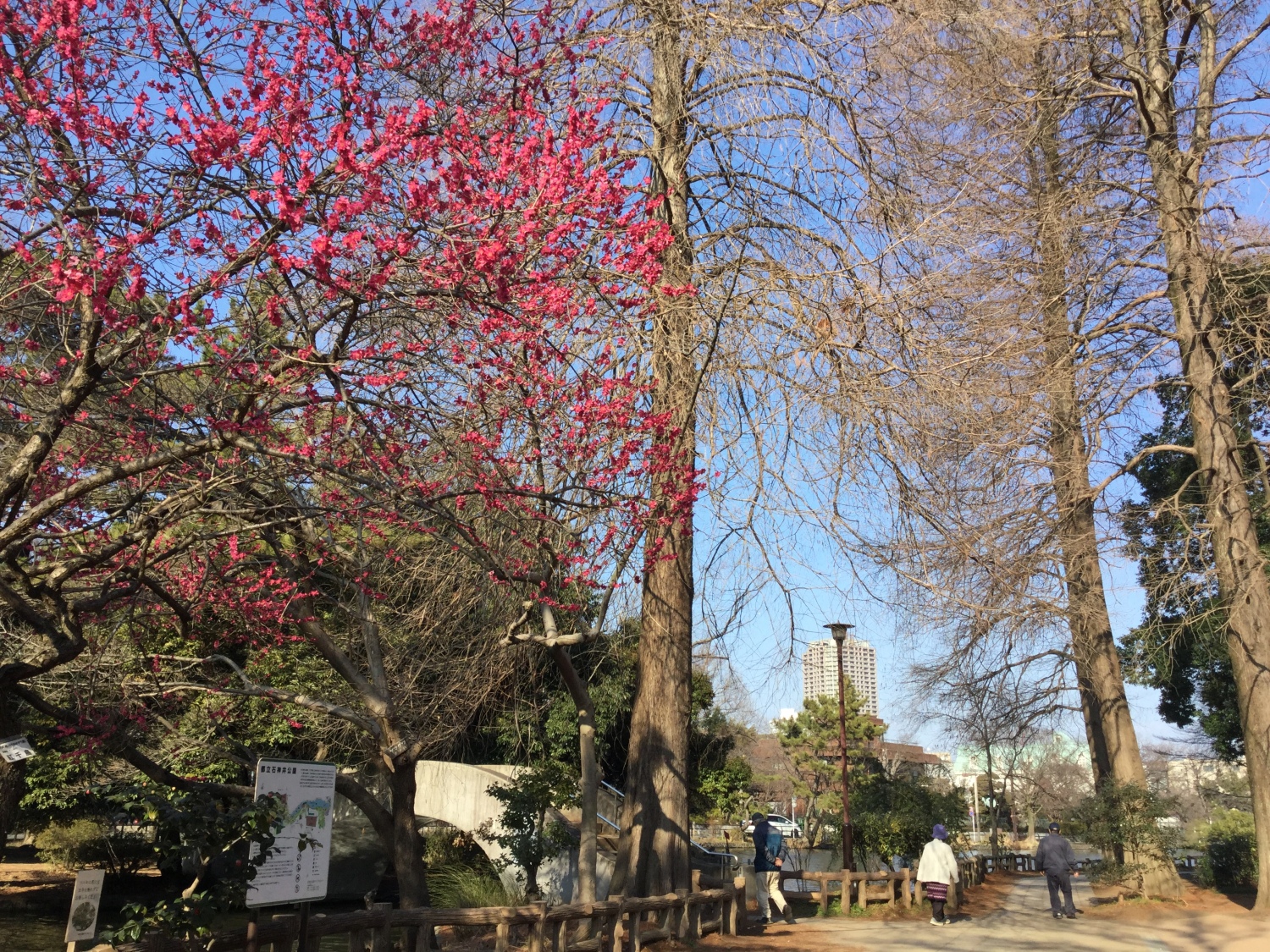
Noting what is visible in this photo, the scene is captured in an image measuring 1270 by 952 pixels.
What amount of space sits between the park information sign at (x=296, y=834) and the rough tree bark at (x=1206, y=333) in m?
12.8

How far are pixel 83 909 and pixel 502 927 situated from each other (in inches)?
152

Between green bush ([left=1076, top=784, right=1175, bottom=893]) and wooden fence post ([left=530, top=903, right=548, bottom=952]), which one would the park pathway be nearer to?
green bush ([left=1076, top=784, right=1175, bottom=893])

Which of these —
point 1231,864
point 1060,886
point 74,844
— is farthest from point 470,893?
point 1231,864

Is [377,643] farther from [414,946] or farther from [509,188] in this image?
[509,188]

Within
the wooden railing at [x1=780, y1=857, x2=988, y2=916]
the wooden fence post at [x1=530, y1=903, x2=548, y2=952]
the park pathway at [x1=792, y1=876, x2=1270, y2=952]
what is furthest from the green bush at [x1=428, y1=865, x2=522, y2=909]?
the wooden railing at [x1=780, y1=857, x2=988, y2=916]

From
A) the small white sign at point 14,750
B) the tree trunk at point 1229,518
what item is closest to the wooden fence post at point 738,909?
the tree trunk at point 1229,518

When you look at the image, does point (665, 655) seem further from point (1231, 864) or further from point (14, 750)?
point (1231, 864)

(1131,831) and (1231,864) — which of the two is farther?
(1231,864)

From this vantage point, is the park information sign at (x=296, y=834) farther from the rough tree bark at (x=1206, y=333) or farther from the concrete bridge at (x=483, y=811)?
the rough tree bark at (x=1206, y=333)

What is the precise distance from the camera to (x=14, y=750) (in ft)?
22.2

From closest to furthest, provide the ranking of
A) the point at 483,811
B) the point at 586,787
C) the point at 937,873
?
the point at 586,787 < the point at 937,873 < the point at 483,811

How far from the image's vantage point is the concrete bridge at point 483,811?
15938mm

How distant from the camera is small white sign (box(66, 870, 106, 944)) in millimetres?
8797

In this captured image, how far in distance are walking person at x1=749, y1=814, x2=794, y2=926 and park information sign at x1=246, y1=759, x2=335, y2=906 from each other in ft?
27.1
